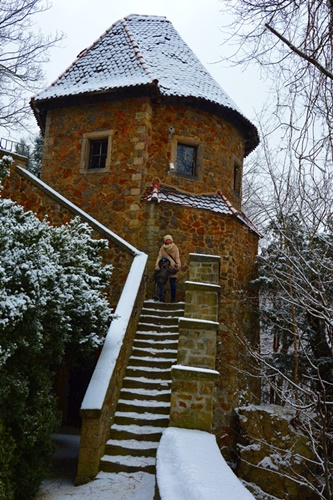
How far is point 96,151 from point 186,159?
258 cm

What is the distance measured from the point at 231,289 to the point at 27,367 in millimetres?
8069

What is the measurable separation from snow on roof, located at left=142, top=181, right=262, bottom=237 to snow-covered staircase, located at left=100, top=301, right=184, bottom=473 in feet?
13.6

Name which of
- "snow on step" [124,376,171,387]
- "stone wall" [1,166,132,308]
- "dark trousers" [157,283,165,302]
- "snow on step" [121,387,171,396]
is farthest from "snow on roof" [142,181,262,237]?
"snow on step" [121,387,171,396]

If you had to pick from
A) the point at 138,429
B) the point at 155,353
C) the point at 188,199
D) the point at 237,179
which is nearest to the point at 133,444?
the point at 138,429

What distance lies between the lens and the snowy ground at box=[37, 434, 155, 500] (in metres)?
5.88

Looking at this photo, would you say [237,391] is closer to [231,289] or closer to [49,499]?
[231,289]

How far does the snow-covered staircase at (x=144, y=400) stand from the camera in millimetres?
6750

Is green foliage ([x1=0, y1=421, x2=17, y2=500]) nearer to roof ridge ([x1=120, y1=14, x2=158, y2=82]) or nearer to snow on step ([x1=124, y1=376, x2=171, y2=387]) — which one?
snow on step ([x1=124, y1=376, x2=171, y2=387])

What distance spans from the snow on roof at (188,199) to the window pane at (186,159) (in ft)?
2.67

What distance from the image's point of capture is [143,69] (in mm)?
14086

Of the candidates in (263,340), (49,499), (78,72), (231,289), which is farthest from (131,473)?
(263,340)

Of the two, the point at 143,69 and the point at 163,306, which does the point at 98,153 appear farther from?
the point at 163,306

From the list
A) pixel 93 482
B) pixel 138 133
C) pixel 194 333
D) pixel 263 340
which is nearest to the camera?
pixel 93 482

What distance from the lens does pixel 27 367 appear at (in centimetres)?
585
